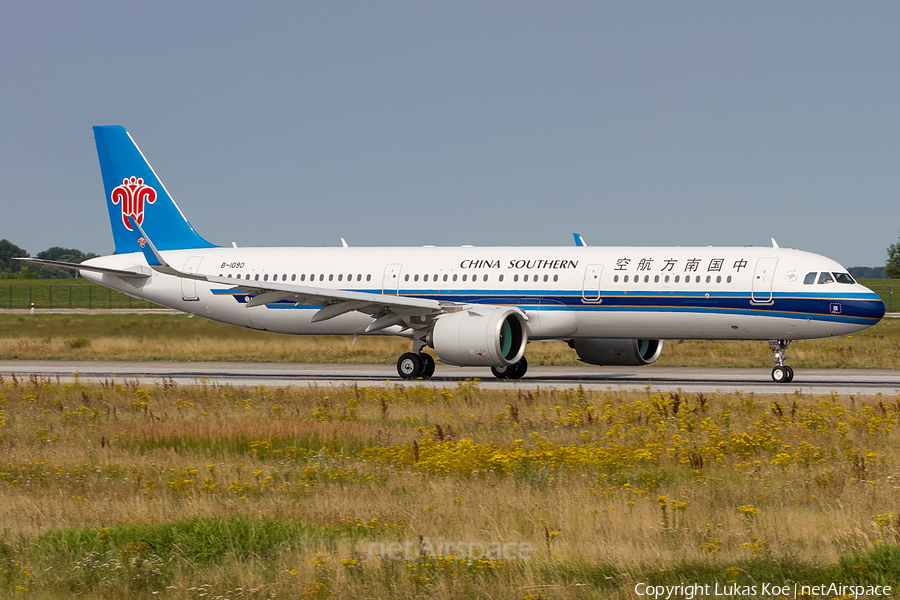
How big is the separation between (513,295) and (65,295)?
3409 inches

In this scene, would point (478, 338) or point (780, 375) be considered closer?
point (478, 338)

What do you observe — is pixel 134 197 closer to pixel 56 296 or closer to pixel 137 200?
pixel 137 200

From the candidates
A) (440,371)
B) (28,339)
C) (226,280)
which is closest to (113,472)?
(226,280)

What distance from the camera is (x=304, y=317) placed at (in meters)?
34.3

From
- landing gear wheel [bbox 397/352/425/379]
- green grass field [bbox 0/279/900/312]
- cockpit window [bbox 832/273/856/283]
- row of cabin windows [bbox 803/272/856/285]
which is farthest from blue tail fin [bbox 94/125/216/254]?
green grass field [bbox 0/279/900/312]

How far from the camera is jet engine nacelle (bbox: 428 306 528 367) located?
28875mm

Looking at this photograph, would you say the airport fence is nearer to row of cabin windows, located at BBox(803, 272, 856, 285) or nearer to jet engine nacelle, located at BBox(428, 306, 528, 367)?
jet engine nacelle, located at BBox(428, 306, 528, 367)

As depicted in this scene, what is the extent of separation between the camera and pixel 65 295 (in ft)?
354

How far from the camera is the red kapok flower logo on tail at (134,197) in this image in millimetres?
38000

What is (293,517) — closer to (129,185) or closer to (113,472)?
→ (113,472)

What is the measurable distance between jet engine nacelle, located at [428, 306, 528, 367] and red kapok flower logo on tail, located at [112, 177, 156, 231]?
13.6 m

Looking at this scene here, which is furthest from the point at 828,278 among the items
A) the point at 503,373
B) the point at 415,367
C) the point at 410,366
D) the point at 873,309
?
the point at 410,366

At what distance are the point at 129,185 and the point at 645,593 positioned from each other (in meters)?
32.9

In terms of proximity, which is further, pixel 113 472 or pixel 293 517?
pixel 113 472
